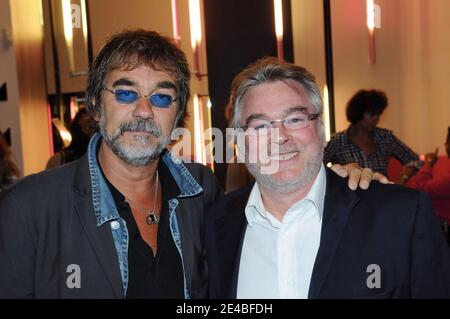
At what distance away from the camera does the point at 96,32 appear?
557 centimetres

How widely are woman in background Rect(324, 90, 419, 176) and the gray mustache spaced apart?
9.67 feet

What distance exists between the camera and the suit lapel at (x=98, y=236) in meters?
1.84

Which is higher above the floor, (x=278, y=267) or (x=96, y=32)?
(x=96, y=32)

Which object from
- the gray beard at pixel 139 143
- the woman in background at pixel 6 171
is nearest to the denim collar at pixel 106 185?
the gray beard at pixel 139 143

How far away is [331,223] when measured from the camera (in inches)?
70.2

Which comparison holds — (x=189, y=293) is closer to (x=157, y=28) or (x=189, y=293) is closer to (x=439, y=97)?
(x=157, y=28)

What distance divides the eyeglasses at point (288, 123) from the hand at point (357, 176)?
25 cm

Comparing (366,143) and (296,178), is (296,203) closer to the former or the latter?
(296,178)


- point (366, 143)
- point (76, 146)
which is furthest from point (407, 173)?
point (76, 146)

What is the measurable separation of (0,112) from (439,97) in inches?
180

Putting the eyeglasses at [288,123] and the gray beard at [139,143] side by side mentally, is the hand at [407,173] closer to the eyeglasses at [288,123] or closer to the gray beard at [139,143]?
the eyeglasses at [288,123]

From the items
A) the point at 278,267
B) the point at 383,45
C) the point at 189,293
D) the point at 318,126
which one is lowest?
the point at 189,293

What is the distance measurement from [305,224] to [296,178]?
163 millimetres
